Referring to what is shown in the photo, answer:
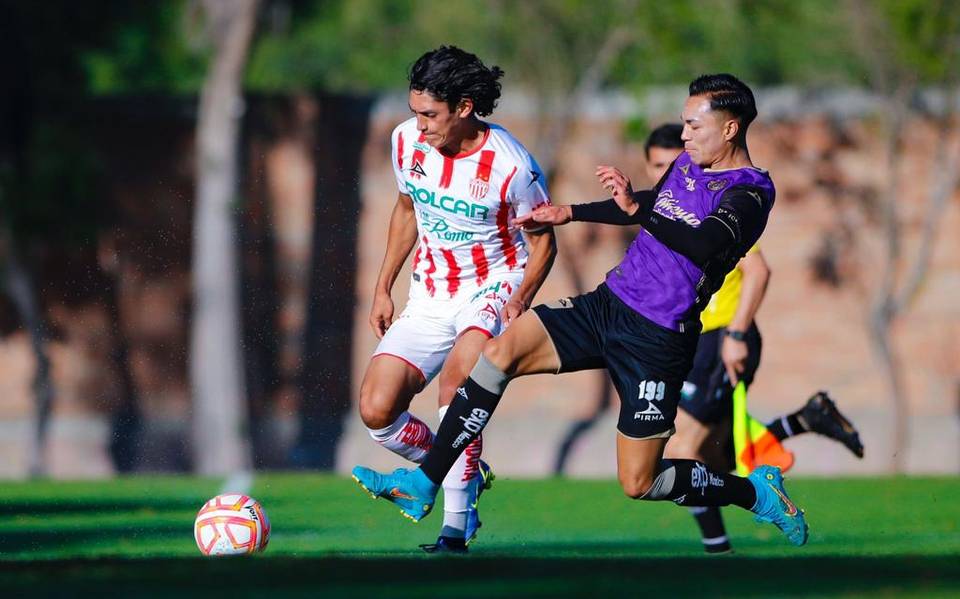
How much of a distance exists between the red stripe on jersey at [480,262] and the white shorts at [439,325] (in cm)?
6

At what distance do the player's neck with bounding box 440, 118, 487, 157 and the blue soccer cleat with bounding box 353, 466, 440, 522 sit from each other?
161 cm

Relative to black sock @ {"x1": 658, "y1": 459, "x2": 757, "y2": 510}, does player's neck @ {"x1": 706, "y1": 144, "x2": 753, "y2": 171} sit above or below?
above

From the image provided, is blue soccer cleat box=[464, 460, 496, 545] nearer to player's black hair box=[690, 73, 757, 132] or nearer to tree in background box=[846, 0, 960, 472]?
player's black hair box=[690, 73, 757, 132]

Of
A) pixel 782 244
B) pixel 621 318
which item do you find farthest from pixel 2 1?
pixel 621 318

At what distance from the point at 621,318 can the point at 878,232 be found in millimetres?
13822

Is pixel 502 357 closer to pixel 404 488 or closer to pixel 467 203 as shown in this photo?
pixel 404 488

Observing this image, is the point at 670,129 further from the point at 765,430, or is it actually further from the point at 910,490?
the point at 910,490

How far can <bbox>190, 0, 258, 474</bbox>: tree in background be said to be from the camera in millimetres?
20453

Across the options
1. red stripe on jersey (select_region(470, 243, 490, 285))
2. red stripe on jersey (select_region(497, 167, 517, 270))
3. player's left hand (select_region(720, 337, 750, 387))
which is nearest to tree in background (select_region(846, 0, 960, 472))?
player's left hand (select_region(720, 337, 750, 387))

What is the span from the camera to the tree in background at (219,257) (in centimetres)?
2045

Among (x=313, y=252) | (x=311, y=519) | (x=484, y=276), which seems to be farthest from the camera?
(x=313, y=252)

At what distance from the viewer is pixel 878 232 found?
2064cm

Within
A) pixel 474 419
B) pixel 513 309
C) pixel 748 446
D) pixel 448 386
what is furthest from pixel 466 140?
pixel 748 446

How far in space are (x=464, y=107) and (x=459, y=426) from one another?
154cm
